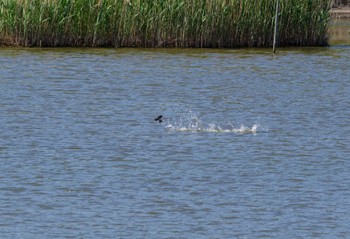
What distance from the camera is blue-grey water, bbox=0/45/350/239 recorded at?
10617mm

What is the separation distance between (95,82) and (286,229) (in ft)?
39.9

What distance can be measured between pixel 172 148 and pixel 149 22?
1316 centimetres

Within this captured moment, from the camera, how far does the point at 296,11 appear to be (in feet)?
94.7

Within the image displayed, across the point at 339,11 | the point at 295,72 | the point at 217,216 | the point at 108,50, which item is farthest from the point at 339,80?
the point at 339,11

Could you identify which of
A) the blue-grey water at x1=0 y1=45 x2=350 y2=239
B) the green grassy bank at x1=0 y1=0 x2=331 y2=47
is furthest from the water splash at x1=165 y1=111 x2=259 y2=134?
the green grassy bank at x1=0 y1=0 x2=331 y2=47

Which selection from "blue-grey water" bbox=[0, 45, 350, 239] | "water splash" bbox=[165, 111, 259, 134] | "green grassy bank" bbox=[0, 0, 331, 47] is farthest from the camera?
"green grassy bank" bbox=[0, 0, 331, 47]

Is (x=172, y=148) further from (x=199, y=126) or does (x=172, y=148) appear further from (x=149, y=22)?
(x=149, y=22)

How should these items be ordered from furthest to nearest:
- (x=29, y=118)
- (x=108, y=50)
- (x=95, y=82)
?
(x=108, y=50) → (x=95, y=82) → (x=29, y=118)

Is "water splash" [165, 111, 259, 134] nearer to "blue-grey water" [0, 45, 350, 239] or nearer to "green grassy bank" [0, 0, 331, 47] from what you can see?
"blue-grey water" [0, 45, 350, 239]

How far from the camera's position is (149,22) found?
27.6 meters

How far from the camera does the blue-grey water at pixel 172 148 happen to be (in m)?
10.6

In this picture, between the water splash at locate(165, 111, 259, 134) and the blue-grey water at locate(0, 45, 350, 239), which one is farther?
the water splash at locate(165, 111, 259, 134)

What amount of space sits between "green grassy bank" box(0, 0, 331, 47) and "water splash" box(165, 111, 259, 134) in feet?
32.4

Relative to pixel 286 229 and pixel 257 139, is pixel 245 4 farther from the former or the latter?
pixel 286 229
